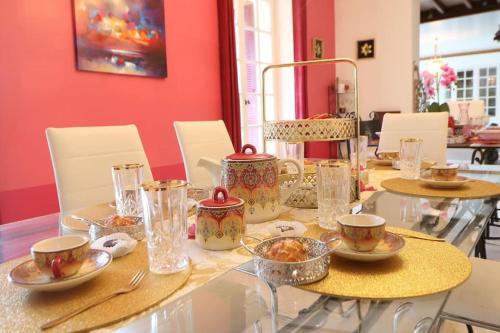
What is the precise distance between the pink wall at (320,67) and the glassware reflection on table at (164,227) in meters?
4.39

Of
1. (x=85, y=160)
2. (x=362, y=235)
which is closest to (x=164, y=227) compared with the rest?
(x=362, y=235)

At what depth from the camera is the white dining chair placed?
43.1 inches

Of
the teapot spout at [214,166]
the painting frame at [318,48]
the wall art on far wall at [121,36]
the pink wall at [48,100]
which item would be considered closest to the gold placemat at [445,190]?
the teapot spout at [214,166]

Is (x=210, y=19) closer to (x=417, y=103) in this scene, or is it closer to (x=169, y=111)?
(x=169, y=111)

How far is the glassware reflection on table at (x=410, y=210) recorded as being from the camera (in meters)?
1.05

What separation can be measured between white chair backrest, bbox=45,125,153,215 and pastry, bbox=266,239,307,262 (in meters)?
0.95

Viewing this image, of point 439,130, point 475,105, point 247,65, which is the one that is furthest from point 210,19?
point 475,105

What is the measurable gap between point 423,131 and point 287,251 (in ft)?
6.30

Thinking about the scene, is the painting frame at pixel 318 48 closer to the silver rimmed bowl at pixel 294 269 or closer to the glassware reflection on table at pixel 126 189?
the glassware reflection on table at pixel 126 189

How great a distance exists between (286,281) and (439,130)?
6.42 feet

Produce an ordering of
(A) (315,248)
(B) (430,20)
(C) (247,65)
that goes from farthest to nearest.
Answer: (B) (430,20) → (C) (247,65) → (A) (315,248)

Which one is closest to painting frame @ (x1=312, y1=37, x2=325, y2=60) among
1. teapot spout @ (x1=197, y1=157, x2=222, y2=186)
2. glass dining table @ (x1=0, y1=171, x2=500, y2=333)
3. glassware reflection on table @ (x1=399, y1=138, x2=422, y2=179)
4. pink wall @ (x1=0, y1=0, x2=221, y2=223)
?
pink wall @ (x1=0, y1=0, x2=221, y2=223)

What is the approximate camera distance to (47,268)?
63cm

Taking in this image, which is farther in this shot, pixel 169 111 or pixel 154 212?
pixel 169 111
